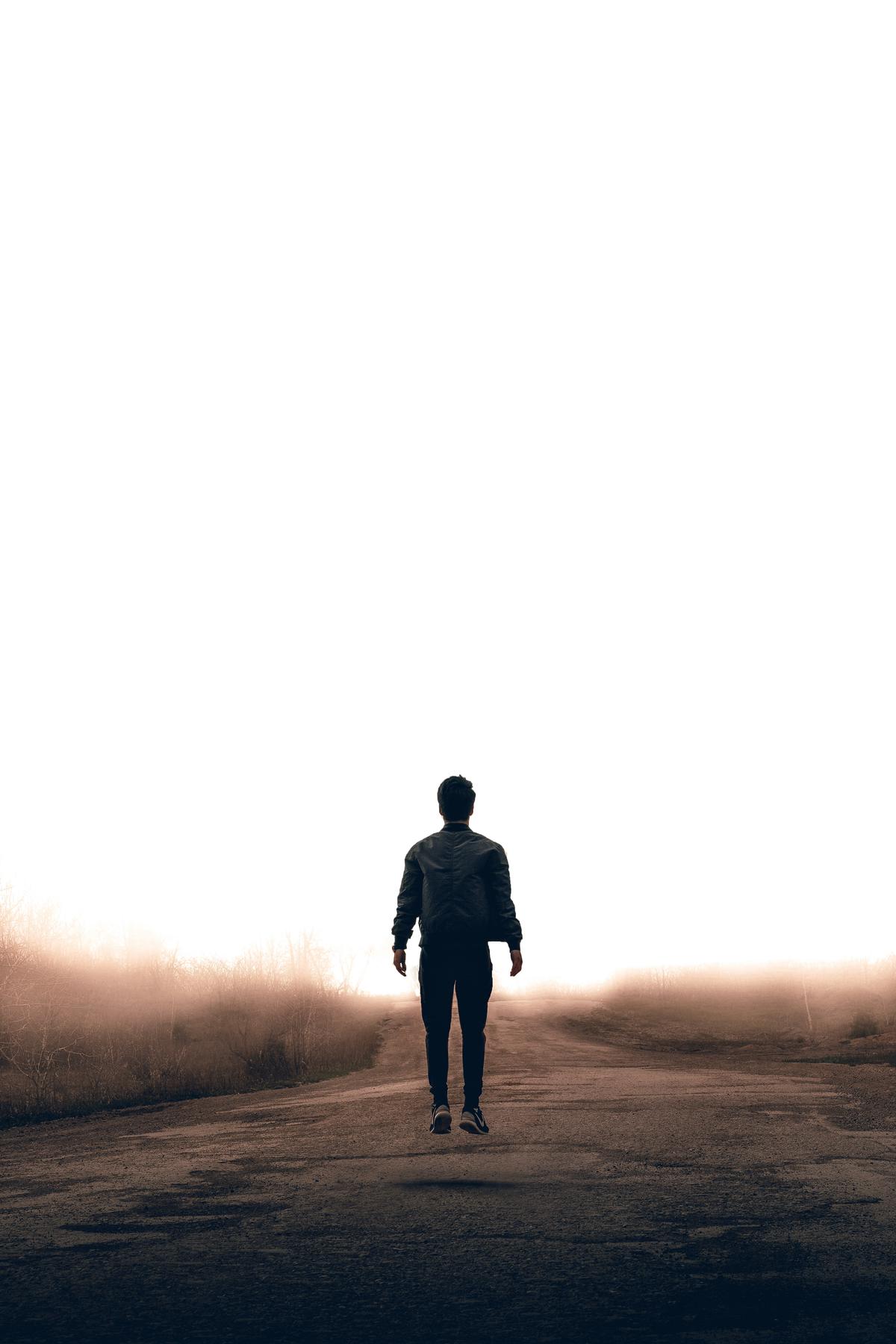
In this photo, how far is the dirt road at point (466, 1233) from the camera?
3359 millimetres

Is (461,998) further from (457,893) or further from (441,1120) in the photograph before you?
(441,1120)

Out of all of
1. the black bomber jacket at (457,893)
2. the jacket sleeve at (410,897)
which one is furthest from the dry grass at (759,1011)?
the jacket sleeve at (410,897)

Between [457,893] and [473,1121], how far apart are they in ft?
5.43

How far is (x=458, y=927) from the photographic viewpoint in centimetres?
768

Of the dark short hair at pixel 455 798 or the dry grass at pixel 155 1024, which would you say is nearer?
the dark short hair at pixel 455 798

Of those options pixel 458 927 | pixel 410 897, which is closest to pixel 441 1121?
pixel 458 927

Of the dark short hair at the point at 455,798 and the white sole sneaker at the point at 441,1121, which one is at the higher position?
the dark short hair at the point at 455,798

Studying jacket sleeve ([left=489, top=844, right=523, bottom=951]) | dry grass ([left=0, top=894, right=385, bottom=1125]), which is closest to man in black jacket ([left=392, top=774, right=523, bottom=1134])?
jacket sleeve ([left=489, top=844, right=523, bottom=951])

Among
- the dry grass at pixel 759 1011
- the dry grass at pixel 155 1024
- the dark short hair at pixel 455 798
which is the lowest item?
the dry grass at pixel 759 1011

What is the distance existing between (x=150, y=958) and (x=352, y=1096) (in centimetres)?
3867

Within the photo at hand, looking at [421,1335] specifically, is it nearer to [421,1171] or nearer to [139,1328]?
[139,1328]

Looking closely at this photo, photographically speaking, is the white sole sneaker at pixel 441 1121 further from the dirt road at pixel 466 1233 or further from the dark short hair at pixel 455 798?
the dark short hair at pixel 455 798

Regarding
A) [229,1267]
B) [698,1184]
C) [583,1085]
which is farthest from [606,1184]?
[583,1085]

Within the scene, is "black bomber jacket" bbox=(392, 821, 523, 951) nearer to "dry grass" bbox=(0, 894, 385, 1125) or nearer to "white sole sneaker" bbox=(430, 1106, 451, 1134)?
"white sole sneaker" bbox=(430, 1106, 451, 1134)
